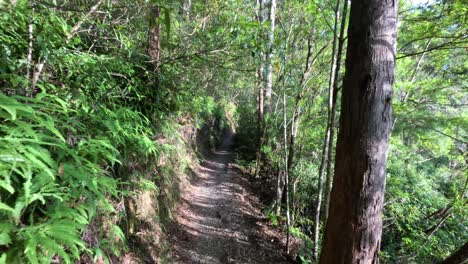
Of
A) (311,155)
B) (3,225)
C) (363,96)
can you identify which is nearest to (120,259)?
(3,225)

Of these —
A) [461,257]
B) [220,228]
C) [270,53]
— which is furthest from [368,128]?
[220,228]

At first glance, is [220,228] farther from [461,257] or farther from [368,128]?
[368,128]

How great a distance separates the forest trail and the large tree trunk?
355cm

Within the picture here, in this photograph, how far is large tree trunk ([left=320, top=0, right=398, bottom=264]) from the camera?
1699 millimetres

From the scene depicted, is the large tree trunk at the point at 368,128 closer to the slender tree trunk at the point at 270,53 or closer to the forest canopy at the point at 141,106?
the forest canopy at the point at 141,106

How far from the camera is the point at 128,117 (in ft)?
10.5

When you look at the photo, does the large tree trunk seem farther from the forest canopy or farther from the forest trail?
the forest trail

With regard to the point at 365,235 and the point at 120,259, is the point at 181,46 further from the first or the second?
the point at 365,235

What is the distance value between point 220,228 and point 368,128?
500cm

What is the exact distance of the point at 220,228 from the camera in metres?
5.97

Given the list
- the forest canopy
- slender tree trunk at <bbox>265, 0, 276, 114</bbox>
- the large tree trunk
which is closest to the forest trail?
the forest canopy

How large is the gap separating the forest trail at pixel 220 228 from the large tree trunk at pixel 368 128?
355cm

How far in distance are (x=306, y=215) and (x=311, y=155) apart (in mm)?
1828

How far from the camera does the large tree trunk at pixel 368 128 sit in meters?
1.70
